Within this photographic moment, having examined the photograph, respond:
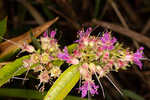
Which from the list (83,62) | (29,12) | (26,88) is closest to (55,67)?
(83,62)

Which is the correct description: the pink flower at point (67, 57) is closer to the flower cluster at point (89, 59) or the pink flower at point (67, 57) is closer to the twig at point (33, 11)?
the flower cluster at point (89, 59)

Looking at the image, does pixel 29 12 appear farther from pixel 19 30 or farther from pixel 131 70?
pixel 131 70

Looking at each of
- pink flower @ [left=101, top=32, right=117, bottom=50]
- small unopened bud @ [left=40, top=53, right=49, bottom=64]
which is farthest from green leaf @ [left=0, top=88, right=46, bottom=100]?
pink flower @ [left=101, top=32, right=117, bottom=50]

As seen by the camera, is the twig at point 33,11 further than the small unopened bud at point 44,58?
Yes

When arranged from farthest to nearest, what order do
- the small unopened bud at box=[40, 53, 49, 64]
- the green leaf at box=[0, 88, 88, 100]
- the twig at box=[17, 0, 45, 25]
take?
the twig at box=[17, 0, 45, 25] < the green leaf at box=[0, 88, 88, 100] < the small unopened bud at box=[40, 53, 49, 64]

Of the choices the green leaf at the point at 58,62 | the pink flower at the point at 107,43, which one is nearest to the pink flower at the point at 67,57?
the green leaf at the point at 58,62

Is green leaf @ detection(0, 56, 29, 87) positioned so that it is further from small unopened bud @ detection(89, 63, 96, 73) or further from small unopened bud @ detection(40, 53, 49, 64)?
small unopened bud @ detection(89, 63, 96, 73)
